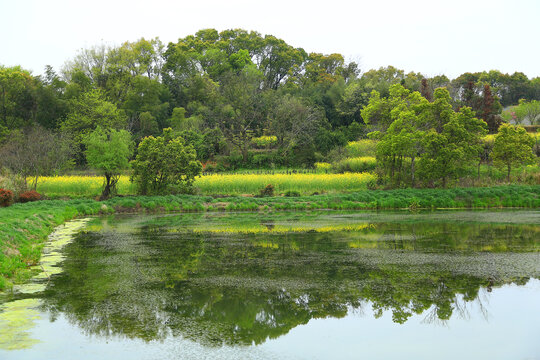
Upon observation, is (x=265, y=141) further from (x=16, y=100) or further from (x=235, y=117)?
(x=16, y=100)

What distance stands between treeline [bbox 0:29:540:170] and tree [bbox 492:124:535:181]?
1053 cm

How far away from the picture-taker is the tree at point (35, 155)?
Answer: 111 ft

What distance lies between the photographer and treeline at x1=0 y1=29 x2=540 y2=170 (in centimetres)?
4762

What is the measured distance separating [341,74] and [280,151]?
105 feet

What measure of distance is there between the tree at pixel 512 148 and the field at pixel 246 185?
8488 mm

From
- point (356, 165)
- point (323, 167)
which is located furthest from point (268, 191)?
point (323, 167)

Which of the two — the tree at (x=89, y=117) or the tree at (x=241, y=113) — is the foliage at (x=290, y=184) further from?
the tree at (x=89, y=117)

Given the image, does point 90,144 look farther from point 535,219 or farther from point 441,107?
point 535,219

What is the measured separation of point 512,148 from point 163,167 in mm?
22819

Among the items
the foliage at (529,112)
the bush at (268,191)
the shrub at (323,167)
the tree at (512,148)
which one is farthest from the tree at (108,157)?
the foliage at (529,112)

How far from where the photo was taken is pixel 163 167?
3056 cm

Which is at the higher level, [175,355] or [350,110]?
[350,110]

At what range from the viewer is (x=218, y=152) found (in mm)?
51438

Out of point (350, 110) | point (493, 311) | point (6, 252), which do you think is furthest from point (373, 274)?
point (350, 110)
